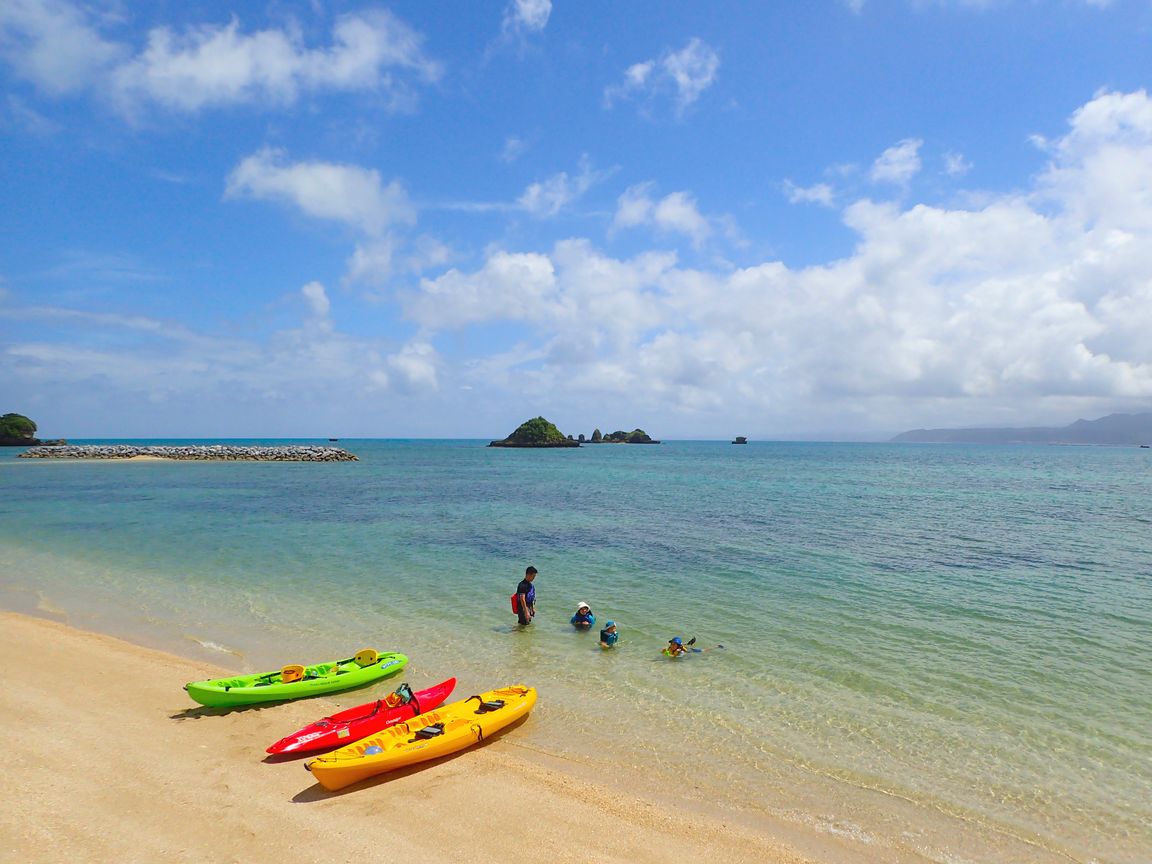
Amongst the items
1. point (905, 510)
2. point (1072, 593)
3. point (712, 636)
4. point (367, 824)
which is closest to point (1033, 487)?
point (905, 510)

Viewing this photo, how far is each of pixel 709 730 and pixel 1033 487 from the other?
69.9 m

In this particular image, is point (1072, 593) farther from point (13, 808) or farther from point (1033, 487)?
point (1033, 487)

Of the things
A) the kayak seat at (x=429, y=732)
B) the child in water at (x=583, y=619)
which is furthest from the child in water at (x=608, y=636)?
the kayak seat at (x=429, y=732)

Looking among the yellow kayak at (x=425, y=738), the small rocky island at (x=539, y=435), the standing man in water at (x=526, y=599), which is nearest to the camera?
the yellow kayak at (x=425, y=738)

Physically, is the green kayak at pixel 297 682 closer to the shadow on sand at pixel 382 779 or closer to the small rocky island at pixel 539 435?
the shadow on sand at pixel 382 779

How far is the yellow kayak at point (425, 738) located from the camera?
8.80 metres

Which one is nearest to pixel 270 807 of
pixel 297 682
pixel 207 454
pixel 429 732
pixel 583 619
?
pixel 429 732

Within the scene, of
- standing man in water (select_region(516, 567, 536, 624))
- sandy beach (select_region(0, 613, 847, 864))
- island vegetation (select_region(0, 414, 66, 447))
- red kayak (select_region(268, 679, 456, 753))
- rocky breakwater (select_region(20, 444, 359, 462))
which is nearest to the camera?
sandy beach (select_region(0, 613, 847, 864))

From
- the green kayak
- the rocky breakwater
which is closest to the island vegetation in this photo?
the rocky breakwater

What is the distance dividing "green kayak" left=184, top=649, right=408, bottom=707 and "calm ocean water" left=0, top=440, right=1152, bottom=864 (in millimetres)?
428

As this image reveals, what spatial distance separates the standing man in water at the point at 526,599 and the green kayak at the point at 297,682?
374 cm

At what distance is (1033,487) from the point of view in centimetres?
6306

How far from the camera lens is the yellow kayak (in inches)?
346

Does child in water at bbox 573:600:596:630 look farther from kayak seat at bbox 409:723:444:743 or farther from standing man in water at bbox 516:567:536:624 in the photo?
kayak seat at bbox 409:723:444:743
